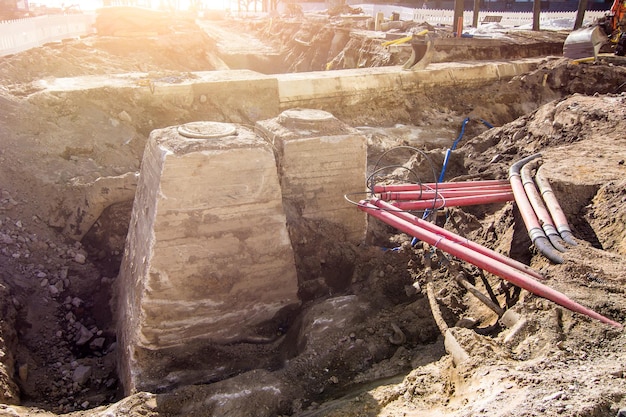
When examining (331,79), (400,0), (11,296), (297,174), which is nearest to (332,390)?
(297,174)

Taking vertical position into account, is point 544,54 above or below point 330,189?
above

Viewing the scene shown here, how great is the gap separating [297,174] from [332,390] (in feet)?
7.44

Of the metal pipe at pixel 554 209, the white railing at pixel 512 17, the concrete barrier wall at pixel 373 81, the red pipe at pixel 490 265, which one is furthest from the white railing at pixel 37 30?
the white railing at pixel 512 17

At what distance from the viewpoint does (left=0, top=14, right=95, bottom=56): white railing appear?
1236cm

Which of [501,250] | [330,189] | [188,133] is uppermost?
[188,133]

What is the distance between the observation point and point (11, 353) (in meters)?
4.51

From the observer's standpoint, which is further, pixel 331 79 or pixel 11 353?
pixel 331 79

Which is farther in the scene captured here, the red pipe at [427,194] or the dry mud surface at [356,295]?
the red pipe at [427,194]

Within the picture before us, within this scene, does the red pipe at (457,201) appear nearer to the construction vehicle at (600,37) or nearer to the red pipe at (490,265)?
the red pipe at (490,265)

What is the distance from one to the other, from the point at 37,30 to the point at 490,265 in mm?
15964

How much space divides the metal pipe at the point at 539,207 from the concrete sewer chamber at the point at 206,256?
213cm

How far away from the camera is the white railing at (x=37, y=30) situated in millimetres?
12359

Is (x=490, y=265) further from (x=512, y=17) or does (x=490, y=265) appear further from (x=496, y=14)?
(x=496, y=14)

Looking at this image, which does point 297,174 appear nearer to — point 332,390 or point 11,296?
point 332,390
